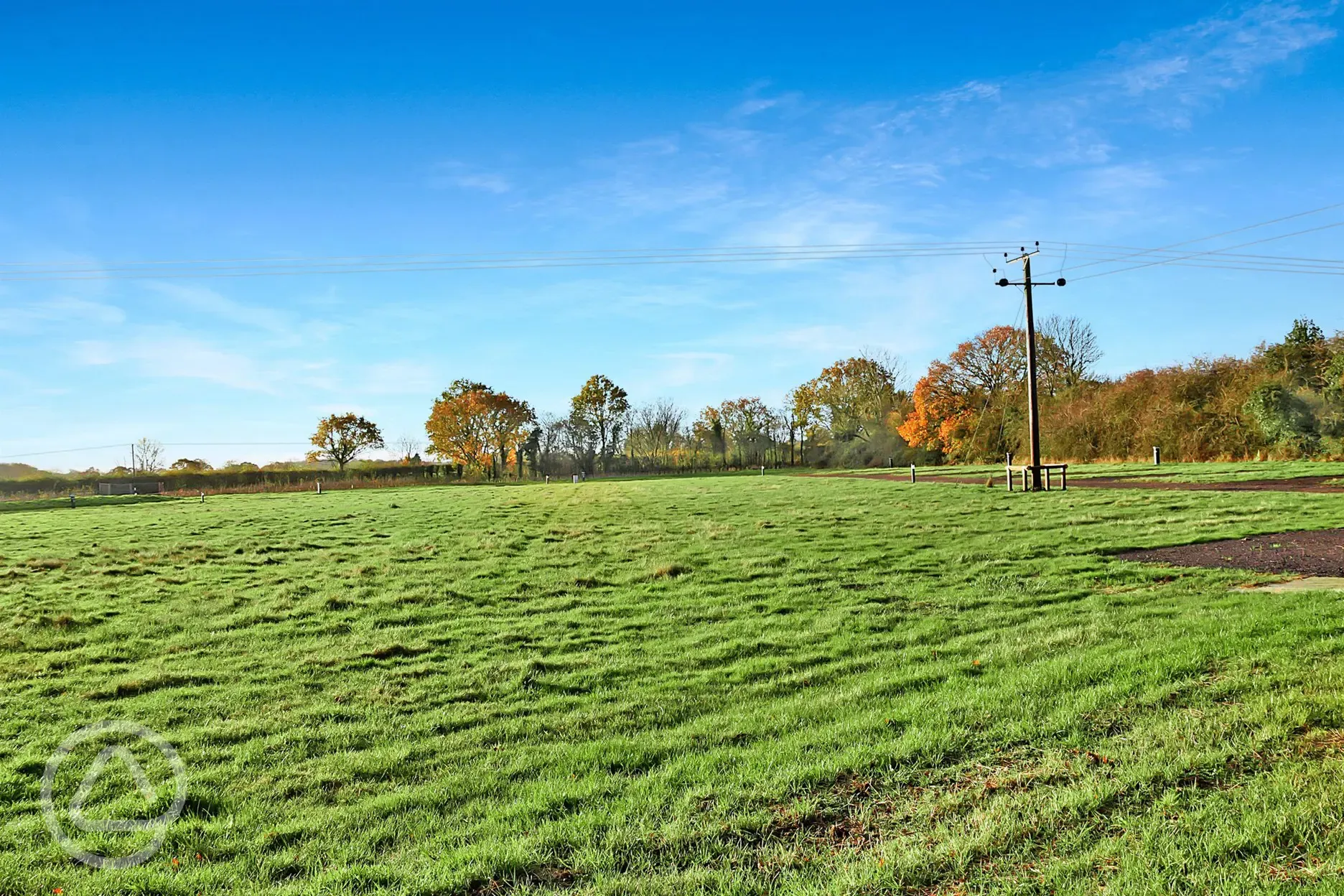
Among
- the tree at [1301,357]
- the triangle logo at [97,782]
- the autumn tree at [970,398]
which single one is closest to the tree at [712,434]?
the autumn tree at [970,398]

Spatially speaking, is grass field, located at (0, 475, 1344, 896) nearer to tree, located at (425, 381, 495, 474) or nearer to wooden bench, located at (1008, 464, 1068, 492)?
wooden bench, located at (1008, 464, 1068, 492)

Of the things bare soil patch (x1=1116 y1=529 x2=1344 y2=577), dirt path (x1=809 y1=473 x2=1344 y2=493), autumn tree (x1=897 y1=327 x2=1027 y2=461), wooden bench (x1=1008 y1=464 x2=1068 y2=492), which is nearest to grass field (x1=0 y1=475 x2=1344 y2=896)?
bare soil patch (x1=1116 y1=529 x2=1344 y2=577)

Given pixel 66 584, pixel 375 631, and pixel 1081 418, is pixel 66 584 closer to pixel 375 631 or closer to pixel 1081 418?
pixel 375 631

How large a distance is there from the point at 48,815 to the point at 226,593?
778cm

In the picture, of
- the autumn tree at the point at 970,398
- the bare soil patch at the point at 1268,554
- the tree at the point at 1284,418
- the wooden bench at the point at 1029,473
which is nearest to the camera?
the bare soil patch at the point at 1268,554

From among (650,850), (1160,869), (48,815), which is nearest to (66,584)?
(48,815)

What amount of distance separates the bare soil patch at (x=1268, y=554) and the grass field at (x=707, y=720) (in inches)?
25.6

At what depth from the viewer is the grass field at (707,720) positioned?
3867 millimetres

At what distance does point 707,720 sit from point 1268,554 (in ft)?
33.0

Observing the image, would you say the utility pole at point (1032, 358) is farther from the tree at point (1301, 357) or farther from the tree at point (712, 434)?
the tree at point (712, 434)

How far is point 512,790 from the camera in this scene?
5051 mm

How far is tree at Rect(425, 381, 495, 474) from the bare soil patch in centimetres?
6344

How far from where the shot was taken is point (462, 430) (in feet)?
234

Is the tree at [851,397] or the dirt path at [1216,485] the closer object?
the dirt path at [1216,485]
